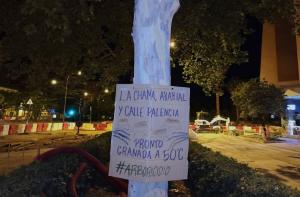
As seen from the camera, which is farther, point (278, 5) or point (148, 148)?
point (278, 5)

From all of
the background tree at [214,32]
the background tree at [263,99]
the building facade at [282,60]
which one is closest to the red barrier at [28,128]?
the background tree at [263,99]

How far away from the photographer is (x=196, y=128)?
42.1 m

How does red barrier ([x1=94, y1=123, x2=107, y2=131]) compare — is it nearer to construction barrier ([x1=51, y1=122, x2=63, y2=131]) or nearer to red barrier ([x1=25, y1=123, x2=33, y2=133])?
construction barrier ([x1=51, y1=122, x2=63, y2=131])

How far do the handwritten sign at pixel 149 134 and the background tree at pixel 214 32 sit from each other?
4.89 m

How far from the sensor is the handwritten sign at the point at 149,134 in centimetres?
423

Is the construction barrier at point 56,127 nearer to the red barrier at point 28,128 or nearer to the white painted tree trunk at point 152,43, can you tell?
the red barrier at point 28,128

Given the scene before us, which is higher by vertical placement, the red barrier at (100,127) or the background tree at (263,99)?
the background tree at (263,99)

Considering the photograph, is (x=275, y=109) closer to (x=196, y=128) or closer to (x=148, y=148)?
(x=196, y=128)

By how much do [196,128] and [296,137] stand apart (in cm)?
1177

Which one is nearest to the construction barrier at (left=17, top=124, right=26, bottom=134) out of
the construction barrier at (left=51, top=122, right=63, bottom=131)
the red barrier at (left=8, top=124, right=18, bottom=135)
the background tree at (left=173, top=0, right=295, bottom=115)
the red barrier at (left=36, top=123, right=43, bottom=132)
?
the red barrier at (left=8, top=124, right=18, bottom=135)

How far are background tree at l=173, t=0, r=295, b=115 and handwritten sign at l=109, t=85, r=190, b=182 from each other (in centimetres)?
489

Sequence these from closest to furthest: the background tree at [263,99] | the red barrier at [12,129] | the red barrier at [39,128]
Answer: the red barrier at [12,129]
the background tree at [263,99]
the red barrier at [39,128]

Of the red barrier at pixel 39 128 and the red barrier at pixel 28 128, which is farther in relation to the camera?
the red barrier at pixel 39 128

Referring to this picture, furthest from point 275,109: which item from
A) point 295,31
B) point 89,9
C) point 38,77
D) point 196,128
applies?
point 89,9
